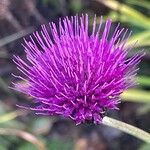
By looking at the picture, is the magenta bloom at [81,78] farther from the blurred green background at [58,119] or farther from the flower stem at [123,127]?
the blurred green background at [58,119]

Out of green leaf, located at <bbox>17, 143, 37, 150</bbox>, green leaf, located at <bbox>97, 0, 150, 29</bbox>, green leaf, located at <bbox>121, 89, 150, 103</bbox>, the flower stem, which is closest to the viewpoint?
the flower stem

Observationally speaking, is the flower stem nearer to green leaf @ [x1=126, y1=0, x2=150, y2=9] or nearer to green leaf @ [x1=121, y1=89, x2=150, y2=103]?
green leaf @ [x1=121, y1=89, x2=150, y2=103]

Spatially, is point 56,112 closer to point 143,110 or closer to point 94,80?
point 94,80

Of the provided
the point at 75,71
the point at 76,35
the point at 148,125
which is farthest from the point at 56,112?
the point at 148,125

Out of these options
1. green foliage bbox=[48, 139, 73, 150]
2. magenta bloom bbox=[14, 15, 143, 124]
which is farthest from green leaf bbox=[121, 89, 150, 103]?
magenta bloom bbox=[14, 15, 143, 124]

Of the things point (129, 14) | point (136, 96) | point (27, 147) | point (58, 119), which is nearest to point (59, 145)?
point (27, 147)

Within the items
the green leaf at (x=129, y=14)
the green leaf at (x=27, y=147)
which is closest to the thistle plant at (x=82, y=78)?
the green leaf at (x=27, y=147)

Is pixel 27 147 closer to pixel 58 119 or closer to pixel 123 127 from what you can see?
pixel 58 119
